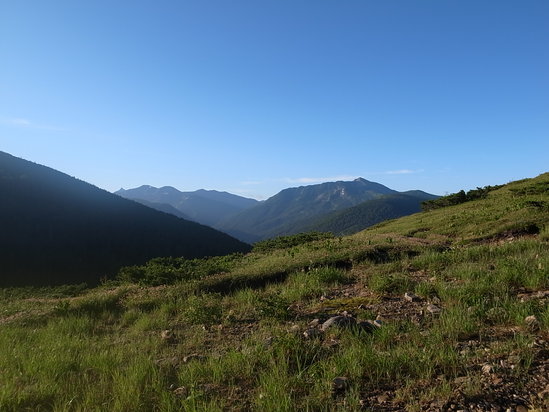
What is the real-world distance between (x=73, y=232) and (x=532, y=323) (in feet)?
352

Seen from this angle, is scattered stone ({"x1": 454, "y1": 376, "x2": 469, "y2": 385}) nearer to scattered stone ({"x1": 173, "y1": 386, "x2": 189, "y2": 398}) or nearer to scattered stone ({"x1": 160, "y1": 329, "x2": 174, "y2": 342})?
scattered stone ({"x1": 173, "y1": 386, "x2": 189, "y2": 398})

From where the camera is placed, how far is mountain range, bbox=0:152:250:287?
262ft

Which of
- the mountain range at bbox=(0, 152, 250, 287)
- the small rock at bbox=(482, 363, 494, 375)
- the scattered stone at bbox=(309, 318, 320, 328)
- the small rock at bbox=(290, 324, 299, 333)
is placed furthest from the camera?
the mountain range at bbox=(0, 152, 250, 287)

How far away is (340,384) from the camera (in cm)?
377

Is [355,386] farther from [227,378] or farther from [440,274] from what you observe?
[440,274]

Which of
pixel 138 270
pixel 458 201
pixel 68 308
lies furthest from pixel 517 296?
pixel 458 201

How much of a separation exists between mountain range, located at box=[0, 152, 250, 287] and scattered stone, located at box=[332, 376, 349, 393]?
247 ft

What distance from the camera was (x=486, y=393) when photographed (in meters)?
3.36

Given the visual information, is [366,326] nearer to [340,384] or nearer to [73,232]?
[340,384]

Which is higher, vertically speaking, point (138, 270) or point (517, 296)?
point (517, 296)

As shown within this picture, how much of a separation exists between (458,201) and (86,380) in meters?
32.7

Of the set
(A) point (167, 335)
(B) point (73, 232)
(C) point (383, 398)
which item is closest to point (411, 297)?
(C) point (383, 398)

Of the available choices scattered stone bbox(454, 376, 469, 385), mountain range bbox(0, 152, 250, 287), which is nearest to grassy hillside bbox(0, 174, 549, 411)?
scattered stone bbox(454, 376, 469, 385)

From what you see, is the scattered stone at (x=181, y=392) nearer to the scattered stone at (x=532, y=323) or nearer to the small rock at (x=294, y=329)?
the small rock at (x=294, y=329)
